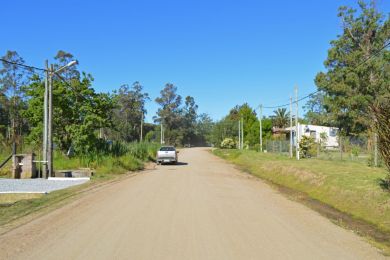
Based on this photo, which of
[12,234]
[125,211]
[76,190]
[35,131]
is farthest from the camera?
[35,131]

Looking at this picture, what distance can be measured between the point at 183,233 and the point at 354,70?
1812 inches

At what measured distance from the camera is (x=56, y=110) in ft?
103

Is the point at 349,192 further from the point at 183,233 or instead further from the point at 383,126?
the point at 183,233

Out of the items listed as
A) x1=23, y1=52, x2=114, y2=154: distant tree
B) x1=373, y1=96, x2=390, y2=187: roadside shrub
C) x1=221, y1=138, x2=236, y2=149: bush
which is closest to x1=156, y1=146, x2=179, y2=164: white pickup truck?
x1=23, y1=52, x2=114, y2=154: distant tree

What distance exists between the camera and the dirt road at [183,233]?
23.8ft

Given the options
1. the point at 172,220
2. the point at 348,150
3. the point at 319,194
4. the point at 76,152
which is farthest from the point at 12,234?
the point at 348,150

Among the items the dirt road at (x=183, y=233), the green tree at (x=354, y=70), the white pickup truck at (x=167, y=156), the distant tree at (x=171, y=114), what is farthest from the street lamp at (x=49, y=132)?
the distant tree at (x=171, y=114)

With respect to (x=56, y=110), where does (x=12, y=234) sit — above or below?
below

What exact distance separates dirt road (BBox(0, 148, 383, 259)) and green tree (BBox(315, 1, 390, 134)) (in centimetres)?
3998

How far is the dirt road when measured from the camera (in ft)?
23.8

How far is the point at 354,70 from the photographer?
50.3m

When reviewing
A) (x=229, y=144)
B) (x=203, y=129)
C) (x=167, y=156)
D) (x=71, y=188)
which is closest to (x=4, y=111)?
(x=229, y=144)

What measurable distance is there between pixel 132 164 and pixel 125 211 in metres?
20.3

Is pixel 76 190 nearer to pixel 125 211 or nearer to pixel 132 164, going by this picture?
pixel 125 211
